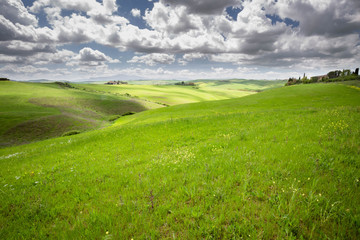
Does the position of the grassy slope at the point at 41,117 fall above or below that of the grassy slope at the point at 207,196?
below

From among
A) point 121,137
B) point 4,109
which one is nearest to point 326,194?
point 121,137

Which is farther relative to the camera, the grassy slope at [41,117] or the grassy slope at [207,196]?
the grassy slope at [41,117]

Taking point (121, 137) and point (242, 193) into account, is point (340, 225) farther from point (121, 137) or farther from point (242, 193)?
point (121, 137)

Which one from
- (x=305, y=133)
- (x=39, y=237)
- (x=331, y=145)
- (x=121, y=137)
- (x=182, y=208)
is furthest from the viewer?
(x=121, y=137)

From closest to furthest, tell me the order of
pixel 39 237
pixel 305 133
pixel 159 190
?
1. pixel 39 237
2. pixel 159 190
3. pixel 305 133

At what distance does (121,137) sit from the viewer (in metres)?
14.8

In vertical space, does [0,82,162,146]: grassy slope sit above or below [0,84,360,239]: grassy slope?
below

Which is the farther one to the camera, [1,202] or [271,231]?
[1,202]

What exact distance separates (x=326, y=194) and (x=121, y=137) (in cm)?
1421

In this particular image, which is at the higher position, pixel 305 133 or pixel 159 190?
pixel 305 133

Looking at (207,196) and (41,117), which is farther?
(41,117)

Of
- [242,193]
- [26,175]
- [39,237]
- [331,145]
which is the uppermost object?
[331,145]

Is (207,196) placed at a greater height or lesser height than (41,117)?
greater

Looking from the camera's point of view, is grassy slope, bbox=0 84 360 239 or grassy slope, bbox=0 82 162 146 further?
grassy slope, bbox=0 82 162 146
